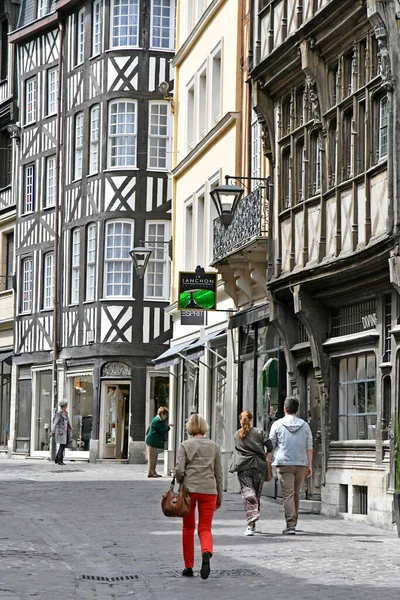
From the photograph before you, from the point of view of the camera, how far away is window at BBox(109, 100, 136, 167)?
4184 centimetres

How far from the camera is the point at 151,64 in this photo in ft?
137

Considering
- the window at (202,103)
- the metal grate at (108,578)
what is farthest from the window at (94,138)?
the metal grate at (108,578)

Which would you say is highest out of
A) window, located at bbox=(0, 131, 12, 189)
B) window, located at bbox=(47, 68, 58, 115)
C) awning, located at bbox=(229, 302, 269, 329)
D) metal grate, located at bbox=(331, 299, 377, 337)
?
window, located at bbox=(47, 68, 58, 115)

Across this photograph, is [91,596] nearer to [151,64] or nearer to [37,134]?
[151,64]

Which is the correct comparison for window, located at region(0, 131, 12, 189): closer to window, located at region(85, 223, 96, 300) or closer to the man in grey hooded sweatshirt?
window, located at region(85, 223, 96, 300)

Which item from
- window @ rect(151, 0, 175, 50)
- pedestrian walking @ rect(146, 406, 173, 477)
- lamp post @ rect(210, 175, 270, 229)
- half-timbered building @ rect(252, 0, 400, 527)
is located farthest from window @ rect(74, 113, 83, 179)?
half-timbered building @ rect(252, 0, 400, 527)

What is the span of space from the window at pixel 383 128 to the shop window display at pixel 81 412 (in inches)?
982

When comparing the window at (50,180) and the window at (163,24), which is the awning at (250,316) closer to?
the window at (163,24)

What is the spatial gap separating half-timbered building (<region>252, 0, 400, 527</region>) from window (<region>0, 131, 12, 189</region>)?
26.9 m

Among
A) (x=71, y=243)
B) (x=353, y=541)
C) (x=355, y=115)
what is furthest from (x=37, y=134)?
(x=353, y=541)

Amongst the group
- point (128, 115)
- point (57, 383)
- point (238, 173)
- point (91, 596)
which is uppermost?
point (128, 115)

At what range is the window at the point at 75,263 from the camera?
1700 inches

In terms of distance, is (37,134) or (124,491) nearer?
(124,491)

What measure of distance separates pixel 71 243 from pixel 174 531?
89.0 feet
